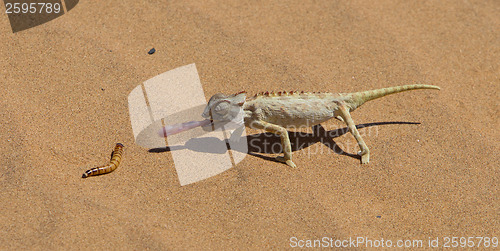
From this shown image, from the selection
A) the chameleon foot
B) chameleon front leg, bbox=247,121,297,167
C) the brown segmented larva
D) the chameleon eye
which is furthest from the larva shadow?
the chameleon eye

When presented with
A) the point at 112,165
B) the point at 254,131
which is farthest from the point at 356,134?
the point at 112,165

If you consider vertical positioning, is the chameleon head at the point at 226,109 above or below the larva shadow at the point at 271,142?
above

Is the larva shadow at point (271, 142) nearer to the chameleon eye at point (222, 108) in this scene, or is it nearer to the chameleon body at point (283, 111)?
the chameleon body at point (283, 111)

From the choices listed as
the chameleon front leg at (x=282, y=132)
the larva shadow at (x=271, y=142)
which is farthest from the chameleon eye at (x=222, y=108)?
the larva shadow at (x=271, y=142)

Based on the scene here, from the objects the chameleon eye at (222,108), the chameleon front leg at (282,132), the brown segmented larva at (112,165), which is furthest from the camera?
the chameleon front leg at (282,132)

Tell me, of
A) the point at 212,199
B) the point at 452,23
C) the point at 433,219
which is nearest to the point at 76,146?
the point at 212,199

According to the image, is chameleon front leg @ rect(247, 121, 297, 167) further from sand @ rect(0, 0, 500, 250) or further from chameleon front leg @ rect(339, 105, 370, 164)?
chameleon front leg @ rect(339, 105, 370, 164)
